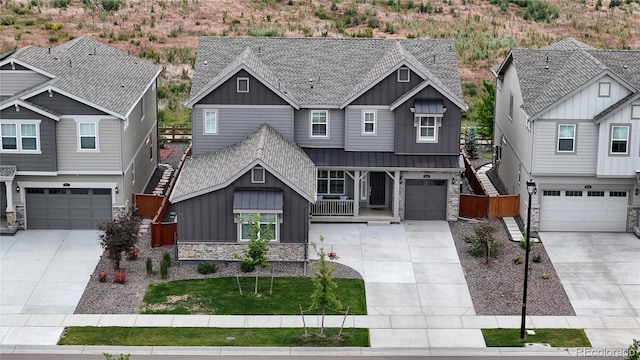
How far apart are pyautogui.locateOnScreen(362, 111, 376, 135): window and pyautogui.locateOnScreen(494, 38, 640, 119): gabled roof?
6.46 meters

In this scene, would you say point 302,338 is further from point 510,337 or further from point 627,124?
point 627,124

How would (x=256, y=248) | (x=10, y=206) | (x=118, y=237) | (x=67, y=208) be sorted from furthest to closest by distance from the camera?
(x=67, y=208) < (x=10, y=206) < (x=118, y=237) < (x=256, y=248)

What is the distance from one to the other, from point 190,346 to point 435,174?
15.7m

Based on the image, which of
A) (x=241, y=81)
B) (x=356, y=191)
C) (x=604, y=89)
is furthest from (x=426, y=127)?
(x=241, y=81)

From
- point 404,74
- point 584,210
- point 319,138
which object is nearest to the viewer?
point 584,210

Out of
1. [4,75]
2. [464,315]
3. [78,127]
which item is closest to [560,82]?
[464,315]

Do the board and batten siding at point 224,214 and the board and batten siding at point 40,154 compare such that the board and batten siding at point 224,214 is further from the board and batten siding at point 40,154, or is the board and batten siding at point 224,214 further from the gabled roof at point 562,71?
the gabled roof at point 562,71

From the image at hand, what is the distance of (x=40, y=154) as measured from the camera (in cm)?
4022

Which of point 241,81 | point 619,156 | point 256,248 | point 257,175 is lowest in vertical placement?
point 256,248

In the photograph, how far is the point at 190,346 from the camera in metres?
31.1

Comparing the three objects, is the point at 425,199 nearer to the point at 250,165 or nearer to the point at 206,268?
the point at 250,165

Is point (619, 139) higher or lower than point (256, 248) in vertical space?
higher

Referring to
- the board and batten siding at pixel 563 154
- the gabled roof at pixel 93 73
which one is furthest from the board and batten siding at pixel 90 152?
the board and batten siding at pixel 563 154

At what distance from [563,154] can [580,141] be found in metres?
0.87
